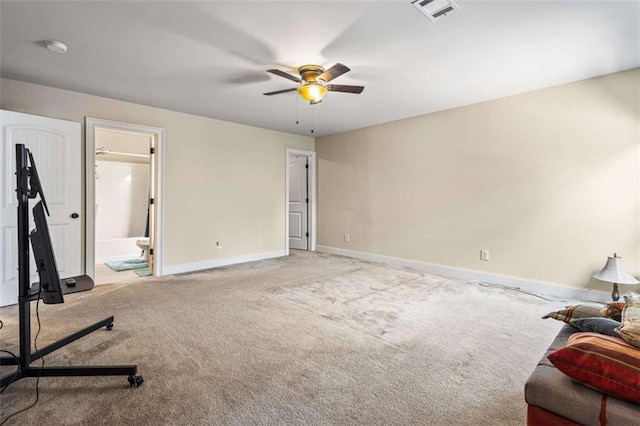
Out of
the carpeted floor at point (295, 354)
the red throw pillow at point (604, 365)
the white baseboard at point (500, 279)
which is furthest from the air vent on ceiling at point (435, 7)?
the white baseboard at point (500, 279)

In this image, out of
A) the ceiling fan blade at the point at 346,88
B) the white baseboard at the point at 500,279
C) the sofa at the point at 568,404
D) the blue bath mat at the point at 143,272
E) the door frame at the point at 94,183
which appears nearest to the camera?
the sofa at the point at 568,404

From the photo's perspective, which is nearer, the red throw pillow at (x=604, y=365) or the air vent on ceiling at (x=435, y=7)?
the red throw pillow at (x=604, y=365)

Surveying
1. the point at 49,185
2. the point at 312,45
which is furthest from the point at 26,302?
the point at 312,45

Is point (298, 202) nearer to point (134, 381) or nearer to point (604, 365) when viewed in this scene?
point (134, 381)

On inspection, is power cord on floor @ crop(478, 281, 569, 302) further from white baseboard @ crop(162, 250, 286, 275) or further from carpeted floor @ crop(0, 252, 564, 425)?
white baseboard @ crop(162, 250, 286, 275)

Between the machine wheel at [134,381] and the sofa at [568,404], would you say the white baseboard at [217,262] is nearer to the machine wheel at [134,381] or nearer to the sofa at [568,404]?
the machine wheel at [134,381]

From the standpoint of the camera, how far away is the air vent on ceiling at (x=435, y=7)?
203 cm

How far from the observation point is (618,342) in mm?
1158

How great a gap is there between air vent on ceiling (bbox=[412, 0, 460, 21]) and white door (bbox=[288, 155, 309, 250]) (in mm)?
4607

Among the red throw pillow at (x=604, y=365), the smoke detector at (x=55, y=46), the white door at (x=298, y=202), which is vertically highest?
the smoke detector at (x=55, y=46)

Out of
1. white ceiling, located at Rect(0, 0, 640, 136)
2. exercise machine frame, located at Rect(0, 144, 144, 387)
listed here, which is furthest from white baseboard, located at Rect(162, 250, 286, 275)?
exercise machine frame, located at Rect(0, 144, 144, 387)

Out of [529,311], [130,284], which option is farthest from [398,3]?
[130,284]

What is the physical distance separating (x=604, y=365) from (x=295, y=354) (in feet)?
5.68

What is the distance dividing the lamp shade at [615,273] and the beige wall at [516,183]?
0.20 m
